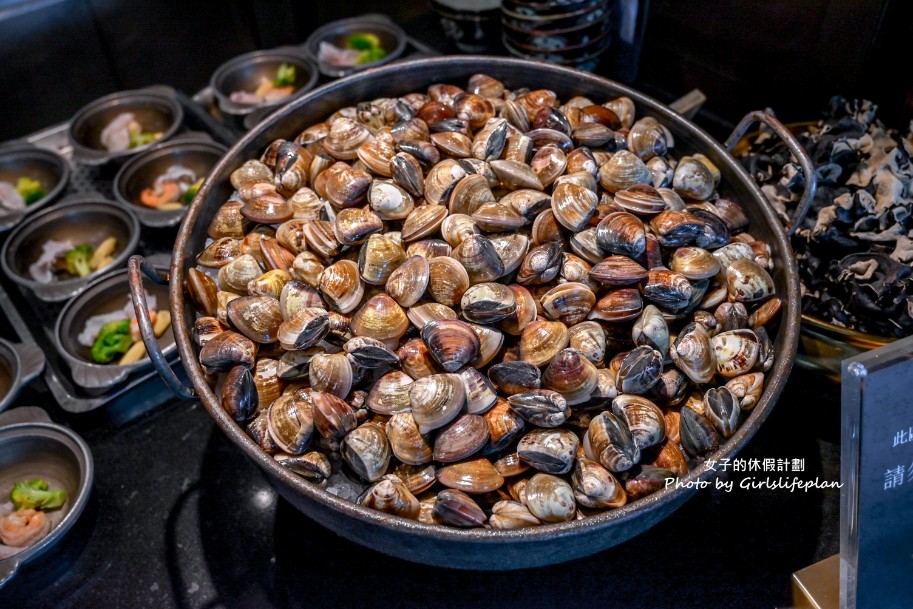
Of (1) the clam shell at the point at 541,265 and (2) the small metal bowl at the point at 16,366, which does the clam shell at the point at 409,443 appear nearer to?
(1) the clam shell at the point at 541,265

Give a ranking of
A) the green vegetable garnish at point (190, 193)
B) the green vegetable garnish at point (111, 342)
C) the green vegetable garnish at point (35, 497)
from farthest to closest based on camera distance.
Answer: the green vegetable garnish at point (190, 193)
the green vegetable garnish at point (111, 342)
the green vegetable garnish at point (35, 497)

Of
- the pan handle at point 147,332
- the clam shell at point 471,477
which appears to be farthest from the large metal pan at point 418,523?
the clam shell at point 471,477

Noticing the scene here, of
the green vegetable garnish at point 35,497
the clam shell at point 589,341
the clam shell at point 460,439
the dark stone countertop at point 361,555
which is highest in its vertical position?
the clam shell at point 589,341

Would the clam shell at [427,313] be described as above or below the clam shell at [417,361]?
above

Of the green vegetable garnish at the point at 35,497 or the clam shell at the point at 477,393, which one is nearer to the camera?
the clam shell at the point at 477,393

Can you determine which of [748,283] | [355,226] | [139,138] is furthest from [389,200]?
[139,138]

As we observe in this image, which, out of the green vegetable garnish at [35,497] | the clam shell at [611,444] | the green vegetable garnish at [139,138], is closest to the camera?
the clam shell at [611,444]

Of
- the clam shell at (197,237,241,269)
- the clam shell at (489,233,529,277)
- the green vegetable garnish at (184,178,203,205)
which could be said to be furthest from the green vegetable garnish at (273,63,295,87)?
the clam shell at (489,233,529,277)
